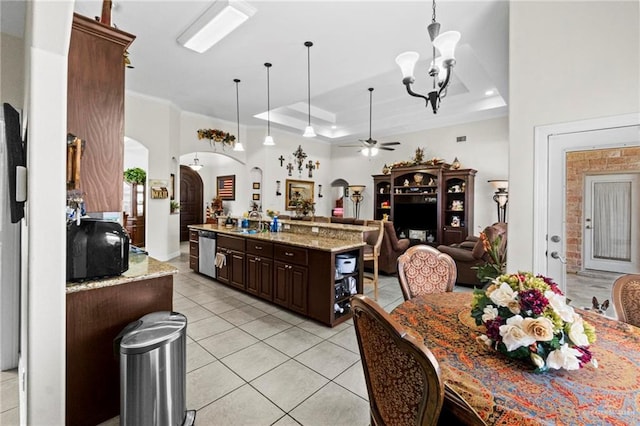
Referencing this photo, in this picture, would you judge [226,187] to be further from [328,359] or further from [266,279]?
[328,359]

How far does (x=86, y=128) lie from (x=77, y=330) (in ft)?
3.94

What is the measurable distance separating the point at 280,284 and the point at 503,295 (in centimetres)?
270

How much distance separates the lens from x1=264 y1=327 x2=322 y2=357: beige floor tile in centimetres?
266

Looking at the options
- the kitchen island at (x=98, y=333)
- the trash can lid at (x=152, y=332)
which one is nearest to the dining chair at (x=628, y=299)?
the trash can lid at (x=152, y=332)

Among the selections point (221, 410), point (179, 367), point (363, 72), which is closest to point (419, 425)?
point (179, 367)

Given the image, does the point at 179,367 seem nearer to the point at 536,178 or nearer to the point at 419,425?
the point at 419,425

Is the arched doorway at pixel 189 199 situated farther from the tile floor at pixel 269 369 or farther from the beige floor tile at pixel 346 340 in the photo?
the beige floor tile at pixel 346 340

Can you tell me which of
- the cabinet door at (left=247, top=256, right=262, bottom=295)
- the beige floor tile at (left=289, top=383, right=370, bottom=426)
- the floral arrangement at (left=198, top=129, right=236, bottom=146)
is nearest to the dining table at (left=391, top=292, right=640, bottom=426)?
the beige floor tile at (left=289, top=383, right=370, bottom=426)

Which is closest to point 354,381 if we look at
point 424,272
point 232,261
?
point 424,272

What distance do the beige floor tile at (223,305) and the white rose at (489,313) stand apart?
121 inches

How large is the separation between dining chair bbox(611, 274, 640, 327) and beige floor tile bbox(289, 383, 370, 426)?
1.67 m

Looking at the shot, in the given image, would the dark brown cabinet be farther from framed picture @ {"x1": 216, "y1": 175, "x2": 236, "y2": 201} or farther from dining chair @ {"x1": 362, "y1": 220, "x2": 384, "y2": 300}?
framed picture @ {"x1": 216, "y1": 175, "x2": 236, "y2": 201}

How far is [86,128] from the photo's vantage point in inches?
67.3

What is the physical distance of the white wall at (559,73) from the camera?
2.24 meters
